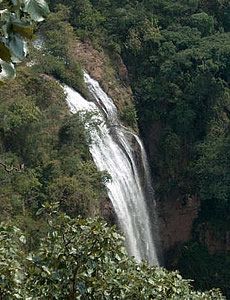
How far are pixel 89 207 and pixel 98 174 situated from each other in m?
0.82

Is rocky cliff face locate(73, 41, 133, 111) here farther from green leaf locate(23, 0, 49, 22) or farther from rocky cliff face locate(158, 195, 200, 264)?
green leaf locate(23, 0, 49, 22)

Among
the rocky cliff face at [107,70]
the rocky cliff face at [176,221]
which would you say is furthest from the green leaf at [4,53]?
the rocky cliff face at [176,221]

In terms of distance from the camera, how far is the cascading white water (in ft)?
45.6

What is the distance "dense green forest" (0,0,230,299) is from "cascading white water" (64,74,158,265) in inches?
19.4

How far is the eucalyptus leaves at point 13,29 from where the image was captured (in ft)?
5.65

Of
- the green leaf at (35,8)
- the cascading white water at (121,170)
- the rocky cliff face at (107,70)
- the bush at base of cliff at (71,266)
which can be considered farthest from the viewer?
the rocky cliff face at (107,70)

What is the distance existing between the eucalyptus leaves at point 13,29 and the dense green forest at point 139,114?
5526 millimetres

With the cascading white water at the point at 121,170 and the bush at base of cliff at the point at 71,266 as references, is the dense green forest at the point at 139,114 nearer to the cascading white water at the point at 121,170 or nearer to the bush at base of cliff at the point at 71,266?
the cascading white water at the point at 121,170

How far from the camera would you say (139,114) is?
56.0 ft

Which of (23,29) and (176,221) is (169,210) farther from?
(23,29)

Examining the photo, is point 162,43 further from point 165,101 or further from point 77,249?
point 77,249

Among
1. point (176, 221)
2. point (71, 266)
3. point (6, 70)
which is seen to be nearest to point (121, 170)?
point (176, 221)

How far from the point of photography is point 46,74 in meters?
14.8

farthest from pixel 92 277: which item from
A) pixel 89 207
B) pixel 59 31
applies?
pixel 59 31
